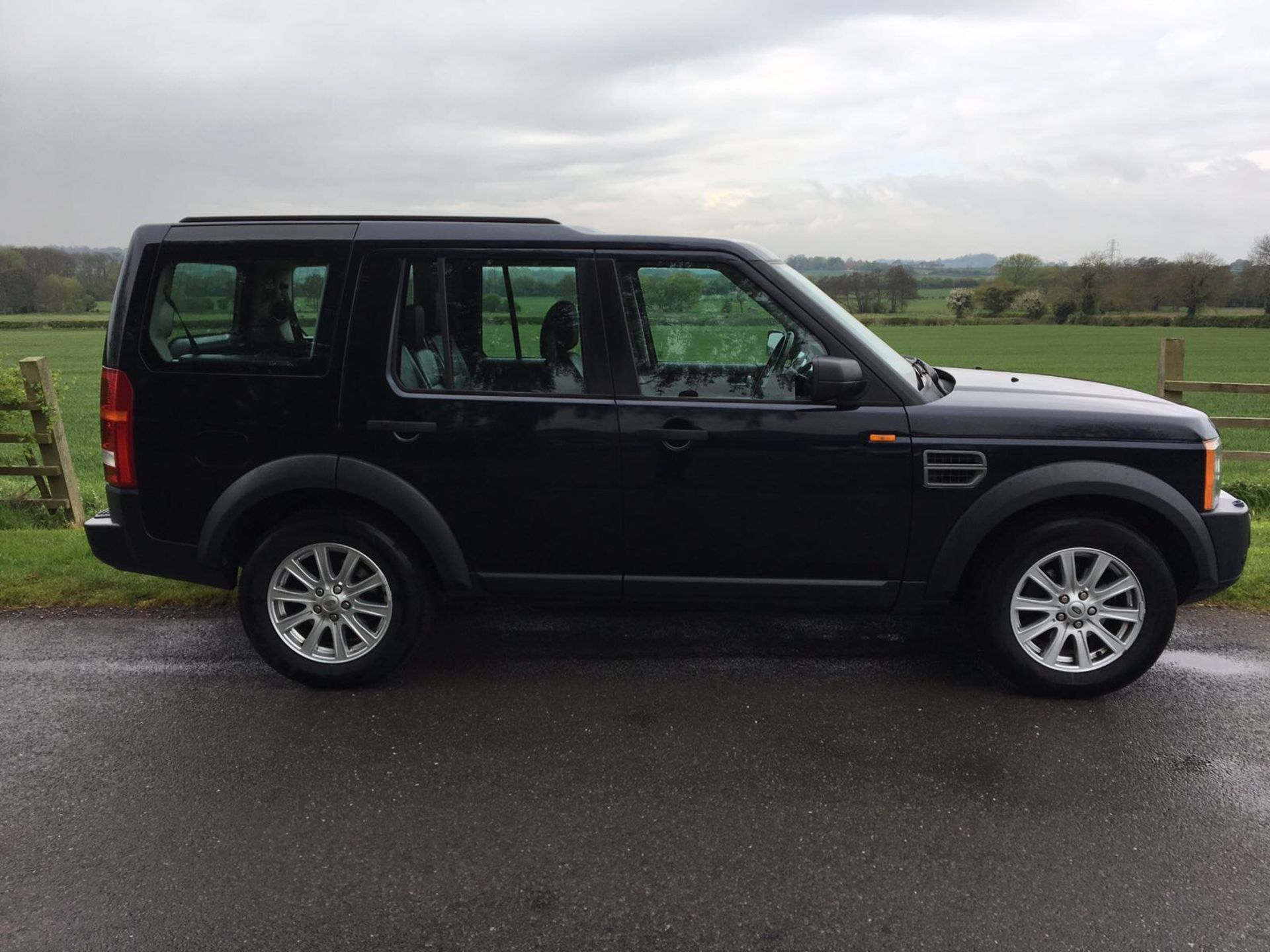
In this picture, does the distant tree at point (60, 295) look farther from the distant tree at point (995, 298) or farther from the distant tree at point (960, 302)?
the distant tree at point (995, 298)

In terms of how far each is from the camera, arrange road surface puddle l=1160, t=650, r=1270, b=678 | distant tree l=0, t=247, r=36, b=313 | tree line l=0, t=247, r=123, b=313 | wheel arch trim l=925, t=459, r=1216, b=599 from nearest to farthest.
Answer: wheel arch trim l=925, t=459, r=1216, b=599 → road surface puddle l=1160, t=650, r=1270, b=678 → tree line l=0, t=247, r=123, b=313 → distant tree l=0, t=247, r=36, b=313

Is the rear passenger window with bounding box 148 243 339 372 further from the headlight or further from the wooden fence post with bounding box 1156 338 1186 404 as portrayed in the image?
the wooden fence post with bounding box 1156 338 1186 404

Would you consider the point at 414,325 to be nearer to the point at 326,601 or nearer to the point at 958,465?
the point at 326,601

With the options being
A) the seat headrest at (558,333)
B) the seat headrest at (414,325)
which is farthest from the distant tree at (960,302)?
the seat headrest at (414,325)

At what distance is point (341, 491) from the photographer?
421cm

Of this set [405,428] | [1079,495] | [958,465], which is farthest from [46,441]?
[1079,495]

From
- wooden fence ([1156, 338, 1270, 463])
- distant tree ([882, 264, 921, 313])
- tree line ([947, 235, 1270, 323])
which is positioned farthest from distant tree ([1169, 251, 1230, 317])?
wooden fence ([1156, 338, 1270, 463])

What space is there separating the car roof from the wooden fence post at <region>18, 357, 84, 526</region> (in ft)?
13.6

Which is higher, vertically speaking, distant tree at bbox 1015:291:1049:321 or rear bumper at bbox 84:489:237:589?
distant tree at bbox 1015:291:1049:321

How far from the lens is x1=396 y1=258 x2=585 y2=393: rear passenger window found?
13.7 feet

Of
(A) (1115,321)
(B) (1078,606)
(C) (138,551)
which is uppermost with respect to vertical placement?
(A) (1115,321)

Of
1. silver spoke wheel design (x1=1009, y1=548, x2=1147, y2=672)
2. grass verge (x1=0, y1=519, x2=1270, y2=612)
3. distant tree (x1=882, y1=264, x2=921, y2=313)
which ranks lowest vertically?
grass verge (x1=0, y1=519, x2=1270, y2=612)

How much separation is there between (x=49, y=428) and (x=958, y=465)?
6.81 meters


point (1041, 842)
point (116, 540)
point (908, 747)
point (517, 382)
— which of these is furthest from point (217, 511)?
point (1041, 842)
